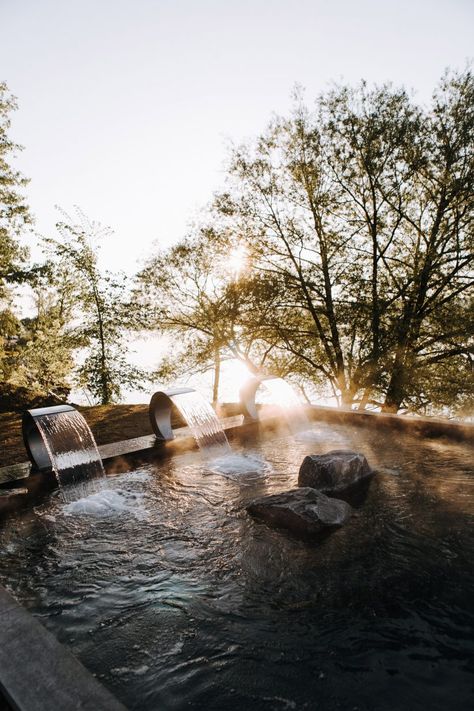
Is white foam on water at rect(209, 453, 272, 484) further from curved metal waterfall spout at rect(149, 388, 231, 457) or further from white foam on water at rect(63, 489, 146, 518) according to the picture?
white foam on water at rect(63, 489, 146, 518)

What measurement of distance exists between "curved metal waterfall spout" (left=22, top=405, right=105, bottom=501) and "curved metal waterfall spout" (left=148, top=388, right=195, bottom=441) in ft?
5.64

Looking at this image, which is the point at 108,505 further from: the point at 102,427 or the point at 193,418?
the point at 102,427

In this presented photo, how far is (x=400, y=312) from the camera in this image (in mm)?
15039

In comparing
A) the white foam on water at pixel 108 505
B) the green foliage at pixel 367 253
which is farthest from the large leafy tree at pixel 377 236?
the white foam on water at pixel 108 505

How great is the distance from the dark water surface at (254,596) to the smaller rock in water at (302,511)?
6.0 inches

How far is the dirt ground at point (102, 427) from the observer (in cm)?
823

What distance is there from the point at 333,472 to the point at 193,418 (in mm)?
3505

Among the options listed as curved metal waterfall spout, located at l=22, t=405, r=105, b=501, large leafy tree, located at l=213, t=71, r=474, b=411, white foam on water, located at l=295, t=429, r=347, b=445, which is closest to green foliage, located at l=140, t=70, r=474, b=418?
large leafy tree, located at l=213, t=71, r=474, b=411

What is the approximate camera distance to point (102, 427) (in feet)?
33.4

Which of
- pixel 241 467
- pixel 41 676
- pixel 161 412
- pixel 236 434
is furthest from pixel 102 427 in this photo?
pixel 41 676

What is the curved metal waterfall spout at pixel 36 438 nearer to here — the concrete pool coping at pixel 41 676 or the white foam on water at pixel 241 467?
the white foam on water at pixel 241 467

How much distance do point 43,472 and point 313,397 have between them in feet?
56.9

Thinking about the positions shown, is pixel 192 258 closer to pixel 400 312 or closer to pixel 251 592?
pixel 400 312

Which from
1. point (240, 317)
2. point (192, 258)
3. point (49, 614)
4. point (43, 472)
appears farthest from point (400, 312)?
point (49, 614)
